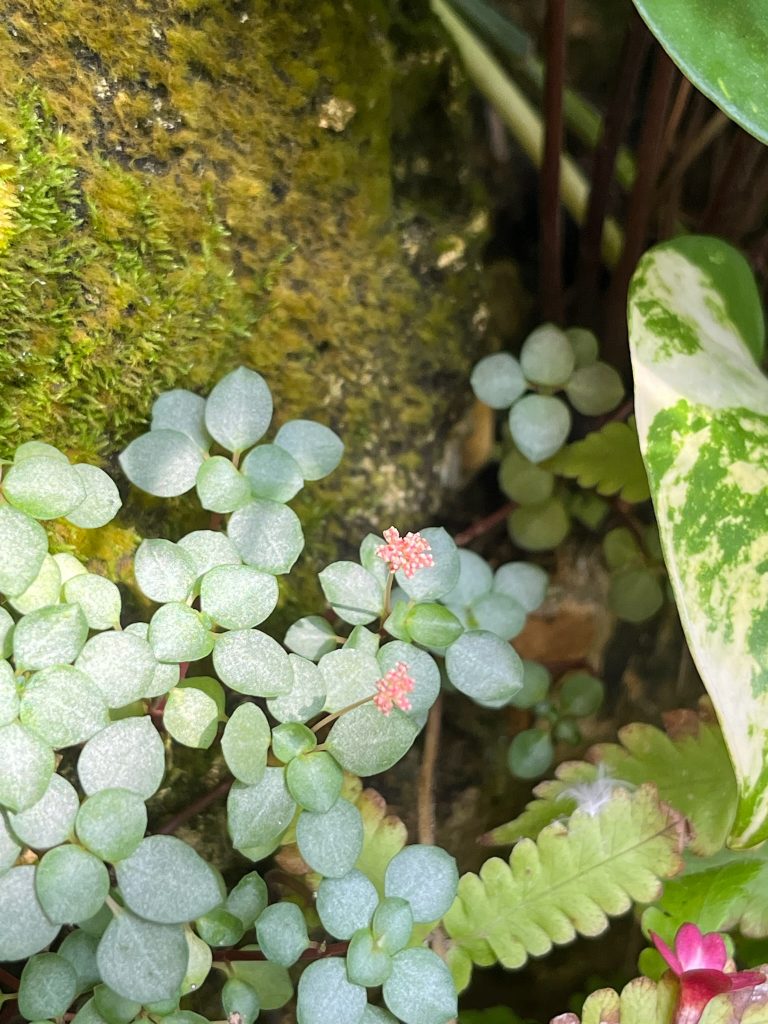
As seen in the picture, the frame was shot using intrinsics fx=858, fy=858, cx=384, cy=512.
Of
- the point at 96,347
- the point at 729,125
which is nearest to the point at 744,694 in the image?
the point at 96,347

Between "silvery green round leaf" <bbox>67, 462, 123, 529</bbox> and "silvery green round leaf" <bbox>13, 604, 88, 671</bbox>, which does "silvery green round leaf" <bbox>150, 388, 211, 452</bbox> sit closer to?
"silvery green round leaf" <bbox>67, 462, 123, 529</bbox>

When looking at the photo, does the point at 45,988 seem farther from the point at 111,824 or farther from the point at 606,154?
the point at 606,154

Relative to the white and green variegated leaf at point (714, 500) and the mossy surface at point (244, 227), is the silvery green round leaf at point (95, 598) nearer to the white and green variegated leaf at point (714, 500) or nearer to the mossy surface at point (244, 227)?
the mossy surface at point (244, 227)

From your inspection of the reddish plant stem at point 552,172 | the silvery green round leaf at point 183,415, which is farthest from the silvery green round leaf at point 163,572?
the reddish plant stem at point 552,172

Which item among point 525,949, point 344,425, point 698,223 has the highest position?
point 698,223

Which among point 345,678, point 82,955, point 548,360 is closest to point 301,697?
A: point 345,678

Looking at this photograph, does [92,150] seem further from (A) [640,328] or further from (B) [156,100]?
(A) [640,328]
